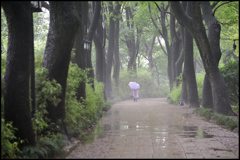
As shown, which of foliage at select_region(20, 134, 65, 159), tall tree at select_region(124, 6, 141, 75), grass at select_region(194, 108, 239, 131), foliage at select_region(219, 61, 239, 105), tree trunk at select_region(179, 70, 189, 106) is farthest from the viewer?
tall tree at select_region(124, 6, 141, 75)

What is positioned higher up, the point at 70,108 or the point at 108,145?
the point at 70,108

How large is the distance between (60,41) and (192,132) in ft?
16.7

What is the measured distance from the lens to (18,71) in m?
6.54

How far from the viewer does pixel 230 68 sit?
16703 millimetres

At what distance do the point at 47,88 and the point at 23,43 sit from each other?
5.30 ft

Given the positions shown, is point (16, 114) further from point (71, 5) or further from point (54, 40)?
point (71, 5)

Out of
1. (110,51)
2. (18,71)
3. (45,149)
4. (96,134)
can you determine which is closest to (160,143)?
(96,134)

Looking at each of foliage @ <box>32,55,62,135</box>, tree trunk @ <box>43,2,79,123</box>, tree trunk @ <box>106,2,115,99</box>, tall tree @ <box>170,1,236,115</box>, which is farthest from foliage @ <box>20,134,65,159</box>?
tree trunk @ <box>106,2,115,99</box>

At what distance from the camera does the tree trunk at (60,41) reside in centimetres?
831

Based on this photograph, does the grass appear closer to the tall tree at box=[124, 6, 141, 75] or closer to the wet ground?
the wet ground

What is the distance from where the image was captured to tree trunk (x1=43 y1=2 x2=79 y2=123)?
8312 millimetres

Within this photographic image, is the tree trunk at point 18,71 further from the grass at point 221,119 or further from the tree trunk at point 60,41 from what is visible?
the grass at point 221,119

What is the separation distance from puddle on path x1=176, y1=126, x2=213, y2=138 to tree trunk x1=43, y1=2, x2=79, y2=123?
13.0 feet

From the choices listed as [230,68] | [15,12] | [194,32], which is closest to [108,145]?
[15,12]
